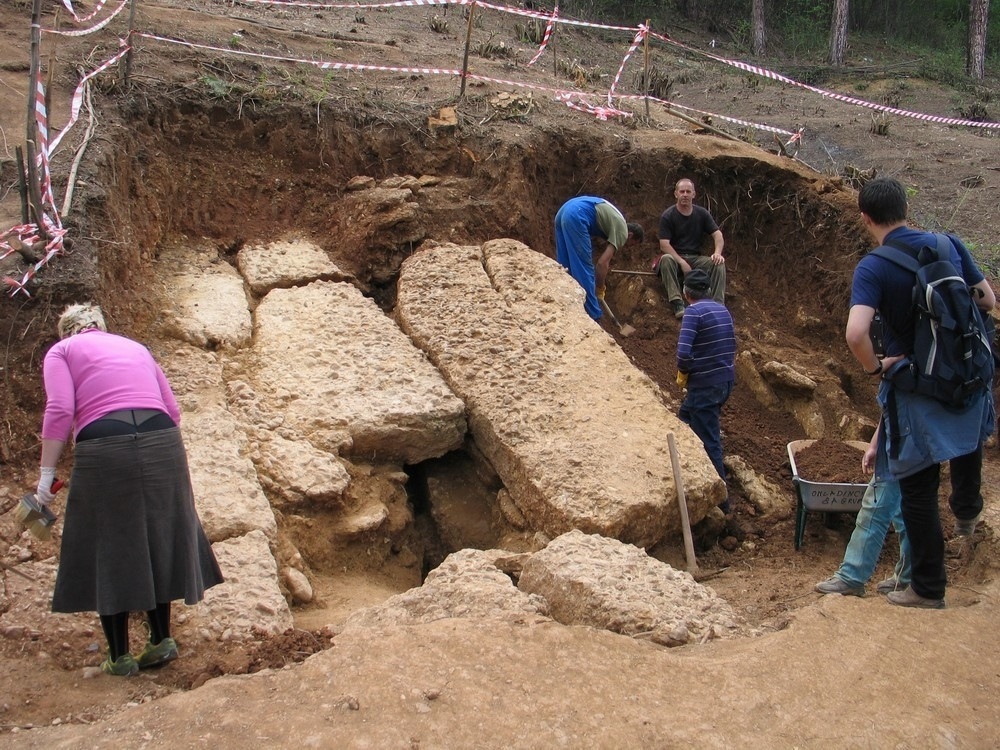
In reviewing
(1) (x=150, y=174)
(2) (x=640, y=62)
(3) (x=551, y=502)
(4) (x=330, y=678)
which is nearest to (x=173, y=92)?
(1) (x=150, y=174)

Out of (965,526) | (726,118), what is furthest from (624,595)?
(726,118)

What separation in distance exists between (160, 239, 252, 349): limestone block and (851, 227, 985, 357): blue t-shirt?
370cm

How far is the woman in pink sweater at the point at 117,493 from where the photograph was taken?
290 cm

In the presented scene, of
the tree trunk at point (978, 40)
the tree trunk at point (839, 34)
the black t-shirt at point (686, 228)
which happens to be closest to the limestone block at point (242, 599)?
the black t-shirt at point (686, 228)

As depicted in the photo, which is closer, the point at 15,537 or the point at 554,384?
the point at 15,537

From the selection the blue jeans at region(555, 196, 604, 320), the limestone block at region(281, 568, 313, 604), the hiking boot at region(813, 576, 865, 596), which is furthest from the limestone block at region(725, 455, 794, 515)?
the limestone block at region(281, 568, 313, 604)

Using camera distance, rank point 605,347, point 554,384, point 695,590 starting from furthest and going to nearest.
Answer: point 605,347, point 554,384, point 695,590

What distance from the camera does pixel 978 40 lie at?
694 inches

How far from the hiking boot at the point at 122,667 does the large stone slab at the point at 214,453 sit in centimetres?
86

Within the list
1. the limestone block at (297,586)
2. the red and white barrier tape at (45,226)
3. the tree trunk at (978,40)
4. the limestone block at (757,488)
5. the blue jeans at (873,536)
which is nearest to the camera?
the blue jeans at (873,536)

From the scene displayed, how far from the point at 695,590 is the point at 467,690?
129cm

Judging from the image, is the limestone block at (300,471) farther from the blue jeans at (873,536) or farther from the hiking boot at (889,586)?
the hiking boot at (889,586)

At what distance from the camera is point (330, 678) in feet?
9.20

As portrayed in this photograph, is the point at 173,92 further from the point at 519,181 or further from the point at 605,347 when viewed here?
the point at 605,347
